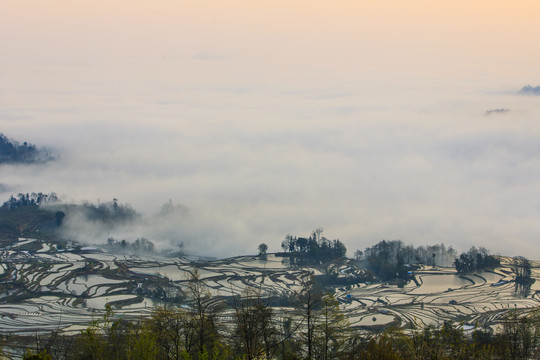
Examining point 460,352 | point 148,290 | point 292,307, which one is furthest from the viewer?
point 148,290

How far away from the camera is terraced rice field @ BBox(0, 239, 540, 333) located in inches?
1719

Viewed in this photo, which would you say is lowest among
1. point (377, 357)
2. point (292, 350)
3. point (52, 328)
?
point (52, 328)

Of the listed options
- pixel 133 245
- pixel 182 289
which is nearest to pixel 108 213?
pixel 133 245

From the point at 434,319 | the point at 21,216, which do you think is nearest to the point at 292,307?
the point at 434,319

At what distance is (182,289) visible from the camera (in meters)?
50.6

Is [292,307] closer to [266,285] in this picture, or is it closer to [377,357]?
[266,285]

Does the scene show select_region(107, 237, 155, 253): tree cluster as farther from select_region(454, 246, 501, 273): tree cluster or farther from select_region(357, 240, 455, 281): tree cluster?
select_region(454, 246, 501, 273): tree cluster

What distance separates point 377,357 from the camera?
1820cm

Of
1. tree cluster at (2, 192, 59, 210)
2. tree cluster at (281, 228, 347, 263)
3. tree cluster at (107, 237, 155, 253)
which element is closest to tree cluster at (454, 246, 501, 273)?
tree cluster at (281, 228, 347, 263)

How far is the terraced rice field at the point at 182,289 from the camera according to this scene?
43656 mm

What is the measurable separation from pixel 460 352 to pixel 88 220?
68.7 m

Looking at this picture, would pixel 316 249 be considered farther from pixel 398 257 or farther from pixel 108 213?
pixel 108 213

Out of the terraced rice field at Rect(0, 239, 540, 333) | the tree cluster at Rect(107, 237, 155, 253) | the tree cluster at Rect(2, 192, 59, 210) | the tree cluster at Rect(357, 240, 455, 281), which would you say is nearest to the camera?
the terraced rice field at Rect(0, 239, 540, 333)

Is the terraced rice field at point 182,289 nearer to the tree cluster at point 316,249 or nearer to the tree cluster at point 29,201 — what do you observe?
the tree cluster at point 316,249
